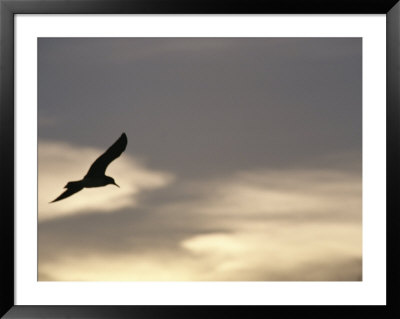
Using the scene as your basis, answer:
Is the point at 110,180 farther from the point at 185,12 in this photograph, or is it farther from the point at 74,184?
the point at 185,12

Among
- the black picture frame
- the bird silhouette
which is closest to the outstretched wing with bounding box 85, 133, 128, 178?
the bird silhouette

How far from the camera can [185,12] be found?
47.0 inches

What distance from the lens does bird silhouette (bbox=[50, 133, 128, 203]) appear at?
3.84 ft

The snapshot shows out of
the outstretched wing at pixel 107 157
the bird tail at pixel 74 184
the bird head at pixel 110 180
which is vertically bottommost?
the bird tail at pixel 74 184

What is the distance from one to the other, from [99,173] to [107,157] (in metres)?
0.04

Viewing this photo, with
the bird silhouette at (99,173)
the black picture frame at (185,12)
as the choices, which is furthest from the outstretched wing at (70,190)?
the black picture frame at (185,12)

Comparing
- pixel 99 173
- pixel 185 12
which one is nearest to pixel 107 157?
pixel 99 173

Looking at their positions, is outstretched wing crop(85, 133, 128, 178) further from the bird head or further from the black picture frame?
the black picture frame

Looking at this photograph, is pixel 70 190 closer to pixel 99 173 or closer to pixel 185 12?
pixel 99 173

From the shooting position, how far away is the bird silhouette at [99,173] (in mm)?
1171

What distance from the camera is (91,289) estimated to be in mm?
1184

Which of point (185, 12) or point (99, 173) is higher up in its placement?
point (185, 12)

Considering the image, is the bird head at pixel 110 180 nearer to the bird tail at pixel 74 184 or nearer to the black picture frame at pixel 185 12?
the bird tail at pixel 74 184

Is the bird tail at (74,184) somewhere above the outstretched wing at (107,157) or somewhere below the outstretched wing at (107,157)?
below
